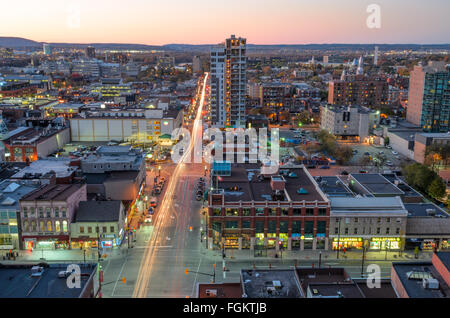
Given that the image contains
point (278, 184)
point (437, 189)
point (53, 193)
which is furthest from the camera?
point (437, 189)

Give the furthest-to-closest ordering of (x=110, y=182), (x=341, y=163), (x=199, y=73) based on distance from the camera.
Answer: (x=199, y=73) → (x=341, y=163) → (x=110, y=182)

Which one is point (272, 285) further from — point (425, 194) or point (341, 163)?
point (341, 163)

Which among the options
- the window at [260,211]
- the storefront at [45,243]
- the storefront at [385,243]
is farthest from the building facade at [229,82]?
the storefront at [45,243]

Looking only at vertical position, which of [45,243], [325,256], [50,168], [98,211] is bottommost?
[325,256]

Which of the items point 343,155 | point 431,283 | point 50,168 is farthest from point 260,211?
point 343,155

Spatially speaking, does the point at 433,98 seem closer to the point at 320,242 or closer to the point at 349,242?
the point at 349,242

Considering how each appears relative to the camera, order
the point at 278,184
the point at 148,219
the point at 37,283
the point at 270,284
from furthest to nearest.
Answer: the point at 148,219, the point at 278,184, the point at 270,284, the point at 37,283

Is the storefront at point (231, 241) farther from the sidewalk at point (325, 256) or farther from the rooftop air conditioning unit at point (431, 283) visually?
the rooftop air conditioning unit at point (431, 283)
